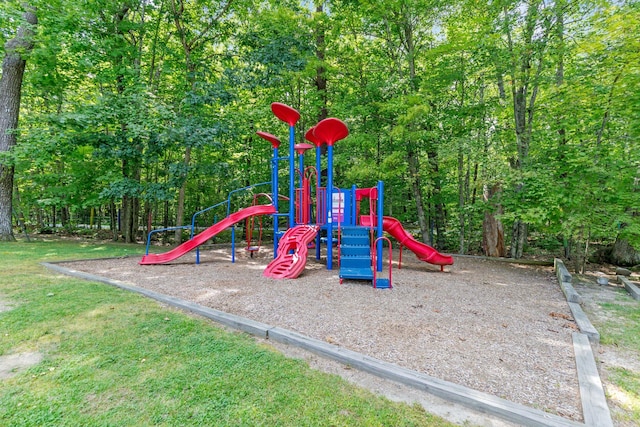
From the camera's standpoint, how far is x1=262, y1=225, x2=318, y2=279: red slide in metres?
5.37

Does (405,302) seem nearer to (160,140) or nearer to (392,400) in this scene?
(392,400)

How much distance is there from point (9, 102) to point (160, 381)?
39.0ft

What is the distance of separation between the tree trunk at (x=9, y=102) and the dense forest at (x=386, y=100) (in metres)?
0.04

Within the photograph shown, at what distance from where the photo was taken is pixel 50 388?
196 cm

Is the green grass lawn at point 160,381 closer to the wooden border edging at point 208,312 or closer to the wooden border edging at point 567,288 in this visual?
the wooden border edging at point 208,312

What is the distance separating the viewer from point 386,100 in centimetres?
891

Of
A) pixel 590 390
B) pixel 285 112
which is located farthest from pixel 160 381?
pixel 285 112

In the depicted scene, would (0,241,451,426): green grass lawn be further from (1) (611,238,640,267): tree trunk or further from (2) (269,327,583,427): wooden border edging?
(1) (611,238,640,267): tree trunk

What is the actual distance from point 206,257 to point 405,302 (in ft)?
19.0

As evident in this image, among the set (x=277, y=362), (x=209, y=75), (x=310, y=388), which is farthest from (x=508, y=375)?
(x=209, y=75)

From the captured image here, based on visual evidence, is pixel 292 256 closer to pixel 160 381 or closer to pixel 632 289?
pixel 160 381

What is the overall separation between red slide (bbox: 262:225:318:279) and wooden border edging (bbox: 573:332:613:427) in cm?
386

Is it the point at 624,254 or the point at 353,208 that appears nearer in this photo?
the point at 353,208

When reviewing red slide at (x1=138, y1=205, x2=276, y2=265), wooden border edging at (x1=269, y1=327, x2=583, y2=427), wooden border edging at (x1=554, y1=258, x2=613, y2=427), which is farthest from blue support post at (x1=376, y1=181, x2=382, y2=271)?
wooden border edging at (x1=269, y1=327, x2=583, y2=427)
